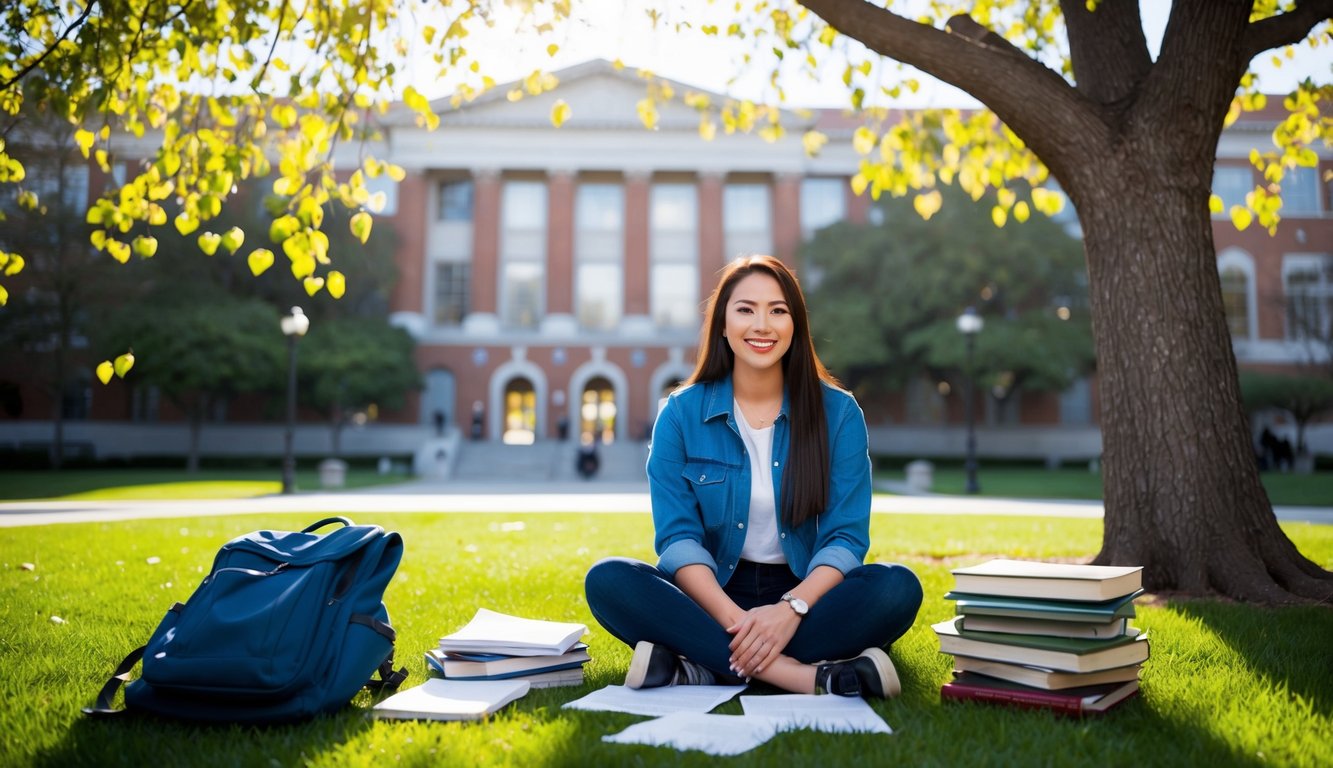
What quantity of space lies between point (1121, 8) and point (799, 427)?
4237mm

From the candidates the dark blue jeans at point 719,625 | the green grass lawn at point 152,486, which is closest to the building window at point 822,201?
the green grass lawn at point 152,486

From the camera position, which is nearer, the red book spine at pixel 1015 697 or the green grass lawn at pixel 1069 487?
the red book spine at pixel 1015 697

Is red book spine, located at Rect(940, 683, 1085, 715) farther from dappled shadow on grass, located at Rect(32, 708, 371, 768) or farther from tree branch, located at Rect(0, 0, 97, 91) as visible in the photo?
tree branch, located at Rect(0, 0, 97, 91)

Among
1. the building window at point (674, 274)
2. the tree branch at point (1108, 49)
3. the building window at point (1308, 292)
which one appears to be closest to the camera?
the tree branch at point (1108, 49)

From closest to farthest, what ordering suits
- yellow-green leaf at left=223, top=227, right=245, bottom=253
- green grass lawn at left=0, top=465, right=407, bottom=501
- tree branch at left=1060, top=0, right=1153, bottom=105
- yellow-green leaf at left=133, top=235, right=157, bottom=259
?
yellow-green leaf at left=223, top=227, right=245, bottom=253 < yellow-green leaf at left=133, top=235, right=157, bottom=259 < tree branch at left=1060, top=0, right=1153, bottom=105 < green grass lawn at left=0, top=465, right=407, bottom=501

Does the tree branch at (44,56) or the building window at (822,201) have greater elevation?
the building window at (822,201)

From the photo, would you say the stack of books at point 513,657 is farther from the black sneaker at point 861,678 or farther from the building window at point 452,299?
the building window at point 452,299

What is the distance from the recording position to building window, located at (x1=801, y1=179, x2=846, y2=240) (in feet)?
117

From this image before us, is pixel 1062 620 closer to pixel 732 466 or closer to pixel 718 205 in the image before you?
pixel 732 466

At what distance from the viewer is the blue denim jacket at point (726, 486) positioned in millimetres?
3445

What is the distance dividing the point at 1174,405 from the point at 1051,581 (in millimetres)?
2777

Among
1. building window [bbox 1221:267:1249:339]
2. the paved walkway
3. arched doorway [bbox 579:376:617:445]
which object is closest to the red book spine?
the paved walkway

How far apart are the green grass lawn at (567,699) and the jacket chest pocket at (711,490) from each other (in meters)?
0.71

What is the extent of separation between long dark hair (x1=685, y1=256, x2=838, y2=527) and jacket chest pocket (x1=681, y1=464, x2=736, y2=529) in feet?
0.75
